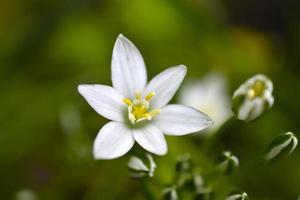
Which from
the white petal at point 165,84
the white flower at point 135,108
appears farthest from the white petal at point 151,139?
the white petal at point 165,84

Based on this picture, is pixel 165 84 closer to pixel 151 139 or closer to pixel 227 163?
pixel 151 139

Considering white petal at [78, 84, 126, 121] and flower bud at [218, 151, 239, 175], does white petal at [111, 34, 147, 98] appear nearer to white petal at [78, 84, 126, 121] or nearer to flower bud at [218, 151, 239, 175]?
white petal at [78, 84, 126, 121]

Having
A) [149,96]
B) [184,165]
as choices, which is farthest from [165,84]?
[184,165]

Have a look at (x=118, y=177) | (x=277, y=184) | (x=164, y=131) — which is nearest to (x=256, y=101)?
(x=164, y=131)

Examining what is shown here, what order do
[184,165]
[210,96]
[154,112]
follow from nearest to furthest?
[154,112] < [184,165] < [210,96]

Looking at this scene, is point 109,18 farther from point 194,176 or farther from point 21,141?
point 194,176

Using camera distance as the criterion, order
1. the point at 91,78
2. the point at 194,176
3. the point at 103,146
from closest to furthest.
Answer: the point at 103,146 < the point at 194,176 < the point at 91,78
